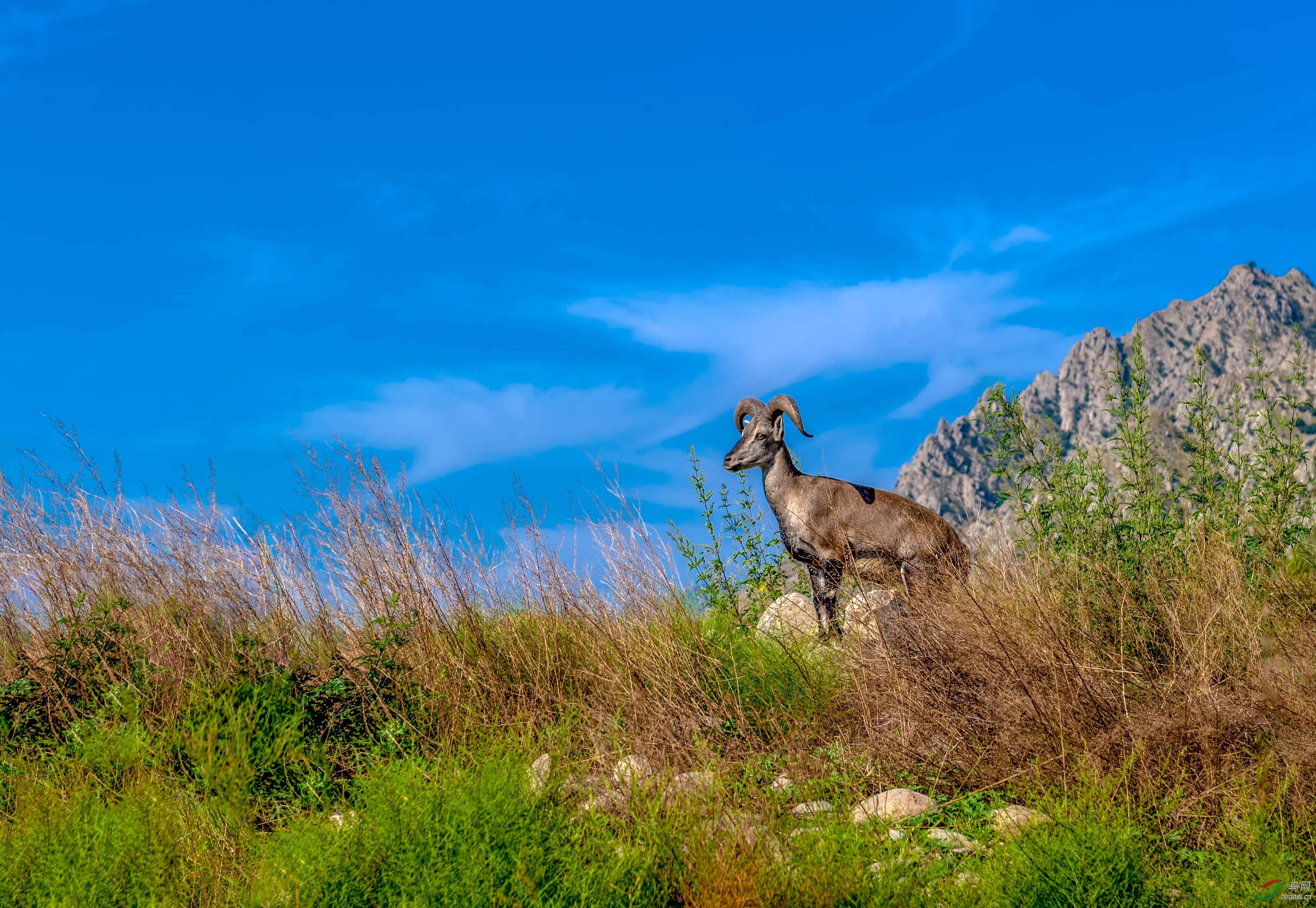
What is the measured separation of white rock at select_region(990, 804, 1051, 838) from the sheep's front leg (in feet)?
12.1

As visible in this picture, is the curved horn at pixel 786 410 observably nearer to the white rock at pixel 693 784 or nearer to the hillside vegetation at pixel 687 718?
the hillside vegetation at pixel 687 718

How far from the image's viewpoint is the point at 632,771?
4227 millimetres

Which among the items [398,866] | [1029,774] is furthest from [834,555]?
[398,866]

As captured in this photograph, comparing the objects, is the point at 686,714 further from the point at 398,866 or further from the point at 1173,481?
the point at 1173,481

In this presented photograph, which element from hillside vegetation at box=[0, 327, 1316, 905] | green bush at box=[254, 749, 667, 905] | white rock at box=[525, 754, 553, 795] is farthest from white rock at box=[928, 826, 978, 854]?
white rock at box=[525, 754, 553, 795]

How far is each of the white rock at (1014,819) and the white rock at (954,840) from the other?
14 cm

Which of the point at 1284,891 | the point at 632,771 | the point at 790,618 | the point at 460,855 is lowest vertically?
the point at 1284,891

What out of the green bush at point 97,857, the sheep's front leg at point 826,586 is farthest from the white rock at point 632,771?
the sheep's front leg at point 826,586

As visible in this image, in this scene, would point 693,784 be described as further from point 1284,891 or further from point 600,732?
point 1284,891

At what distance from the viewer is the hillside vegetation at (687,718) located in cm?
372

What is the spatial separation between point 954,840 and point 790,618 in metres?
4.46

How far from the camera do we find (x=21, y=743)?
20.3 feet

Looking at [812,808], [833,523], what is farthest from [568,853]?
[833,523]

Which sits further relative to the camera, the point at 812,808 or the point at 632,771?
the point at 812,808
